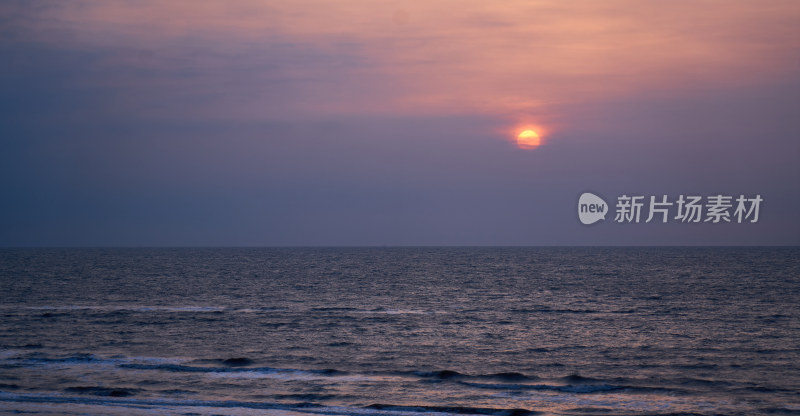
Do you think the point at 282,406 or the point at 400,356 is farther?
the point at 400,356

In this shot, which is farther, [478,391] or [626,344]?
[626,344]

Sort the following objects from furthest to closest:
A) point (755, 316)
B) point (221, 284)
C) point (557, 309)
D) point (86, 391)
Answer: point (221, 284) < point (557, 309) < point (755, 316) < point (86, 391)

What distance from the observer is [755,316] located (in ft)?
153

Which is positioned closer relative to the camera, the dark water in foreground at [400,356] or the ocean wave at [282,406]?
the ocean wave at [282,406]

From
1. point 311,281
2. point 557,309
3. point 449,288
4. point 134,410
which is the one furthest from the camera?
point 311,281

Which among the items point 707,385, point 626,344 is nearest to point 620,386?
point 707,385

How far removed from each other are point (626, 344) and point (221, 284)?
192 feet

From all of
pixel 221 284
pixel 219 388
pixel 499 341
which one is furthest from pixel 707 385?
pixel 221 284

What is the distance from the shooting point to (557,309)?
52.5 m

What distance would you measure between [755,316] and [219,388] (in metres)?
37.7

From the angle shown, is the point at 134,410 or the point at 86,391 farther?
the point at 86,391

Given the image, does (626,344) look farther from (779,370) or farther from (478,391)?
(478,391)

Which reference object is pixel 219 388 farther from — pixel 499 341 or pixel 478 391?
pixel 499 341

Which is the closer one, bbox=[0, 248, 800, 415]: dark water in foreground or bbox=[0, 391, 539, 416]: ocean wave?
bbox=[0, 391, 539, 416]: ocean wave
